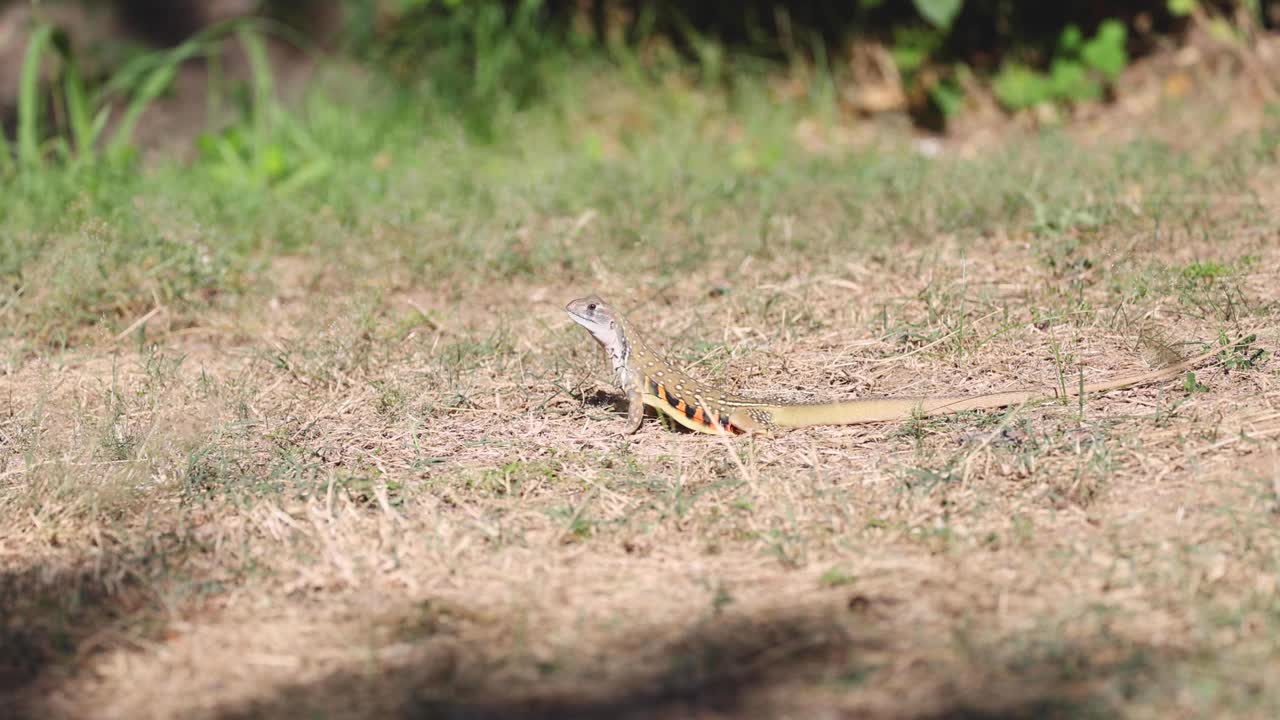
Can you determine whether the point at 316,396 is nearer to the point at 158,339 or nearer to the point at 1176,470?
the point at 158,339

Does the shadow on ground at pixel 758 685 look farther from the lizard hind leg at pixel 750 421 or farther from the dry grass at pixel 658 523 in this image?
the lizard hind leg at pixel 750 421

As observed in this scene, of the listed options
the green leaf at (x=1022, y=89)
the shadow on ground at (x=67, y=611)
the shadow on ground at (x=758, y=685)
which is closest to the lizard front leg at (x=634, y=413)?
the shadow on ground at (x=758, y=685)

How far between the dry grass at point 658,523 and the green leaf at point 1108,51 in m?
3.46

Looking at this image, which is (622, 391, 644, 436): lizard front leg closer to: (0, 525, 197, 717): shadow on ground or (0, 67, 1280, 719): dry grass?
(0, 67, 1280, 719): dry grass

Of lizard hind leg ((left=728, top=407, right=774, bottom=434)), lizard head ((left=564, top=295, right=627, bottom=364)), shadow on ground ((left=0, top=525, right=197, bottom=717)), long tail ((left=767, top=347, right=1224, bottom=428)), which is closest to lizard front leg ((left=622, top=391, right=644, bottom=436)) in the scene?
lizard head ((left=564, top=295, right=627, bottom=364))

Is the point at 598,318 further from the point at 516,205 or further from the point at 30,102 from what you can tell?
the point at 30,102

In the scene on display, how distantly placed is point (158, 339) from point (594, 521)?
2875mm

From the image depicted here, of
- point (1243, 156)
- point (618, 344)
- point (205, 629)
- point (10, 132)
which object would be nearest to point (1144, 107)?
point (1243, 156)

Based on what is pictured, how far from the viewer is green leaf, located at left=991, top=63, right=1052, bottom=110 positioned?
354 inches

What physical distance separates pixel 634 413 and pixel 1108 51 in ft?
19.0

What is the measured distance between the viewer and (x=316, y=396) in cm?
500

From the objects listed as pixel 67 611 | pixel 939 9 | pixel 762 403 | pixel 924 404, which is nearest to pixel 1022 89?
pixel 939 9

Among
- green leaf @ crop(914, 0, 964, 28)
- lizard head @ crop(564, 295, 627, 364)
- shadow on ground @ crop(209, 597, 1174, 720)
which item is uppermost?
green leaf @ crop(914, 0, 964, 28)

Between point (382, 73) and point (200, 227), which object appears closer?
point (200, 227)
